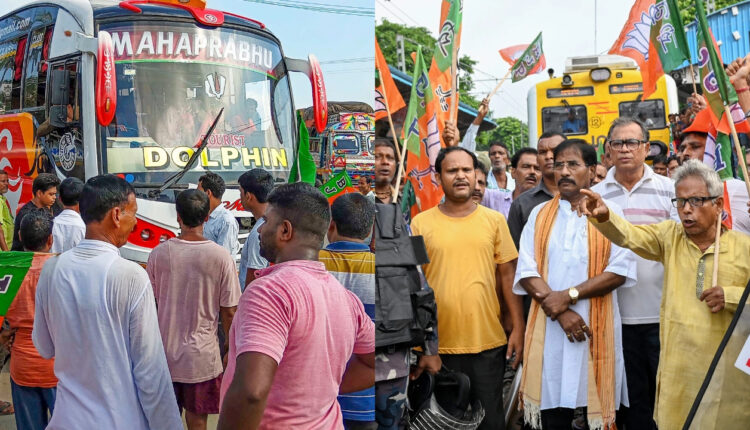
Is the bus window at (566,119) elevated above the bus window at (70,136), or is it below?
above

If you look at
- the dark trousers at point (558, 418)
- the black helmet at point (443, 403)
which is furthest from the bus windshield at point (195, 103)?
the dark trousers at point (558, 418)

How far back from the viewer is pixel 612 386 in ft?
12.6

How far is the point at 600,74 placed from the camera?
35.3 feet

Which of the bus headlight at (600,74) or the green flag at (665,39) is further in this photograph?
the bus headlight at (600,74)

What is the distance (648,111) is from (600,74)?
0.82 meters

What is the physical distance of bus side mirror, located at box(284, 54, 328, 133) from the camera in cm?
213

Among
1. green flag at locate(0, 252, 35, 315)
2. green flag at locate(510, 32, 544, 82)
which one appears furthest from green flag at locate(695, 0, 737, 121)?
green flag at locate(510, 32, 544, 82)

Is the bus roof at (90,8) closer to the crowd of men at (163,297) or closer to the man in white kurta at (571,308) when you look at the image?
the crowd of men at (163,297)

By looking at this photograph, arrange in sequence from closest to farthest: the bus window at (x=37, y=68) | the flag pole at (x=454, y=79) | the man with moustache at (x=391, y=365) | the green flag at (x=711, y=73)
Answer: the bus window at (x=37, y=68) < the man with moustache at (x=391, y=365) < the green flag at (x=711, y=73) < the flag pole at (x=454, y=79)

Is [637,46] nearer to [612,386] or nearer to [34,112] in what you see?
[612,386]

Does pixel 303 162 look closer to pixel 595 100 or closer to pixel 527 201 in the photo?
pixel 527 201

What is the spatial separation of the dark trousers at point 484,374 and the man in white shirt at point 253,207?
2.10 meters

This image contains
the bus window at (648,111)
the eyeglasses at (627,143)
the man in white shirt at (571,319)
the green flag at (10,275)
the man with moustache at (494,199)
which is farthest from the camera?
the bus window at (648,111)

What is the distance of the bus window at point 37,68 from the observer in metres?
2.16
